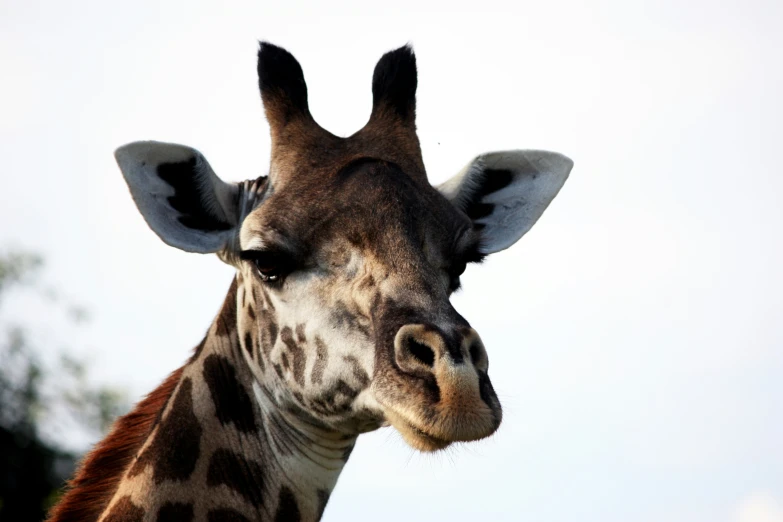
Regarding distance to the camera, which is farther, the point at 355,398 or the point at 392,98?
the point at 392,98

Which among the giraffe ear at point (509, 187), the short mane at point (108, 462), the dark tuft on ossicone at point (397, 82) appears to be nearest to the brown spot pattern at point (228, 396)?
the short mane at point (108, 462)

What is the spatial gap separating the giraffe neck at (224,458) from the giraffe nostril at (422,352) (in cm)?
128

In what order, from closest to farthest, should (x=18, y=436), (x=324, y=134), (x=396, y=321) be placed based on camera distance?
(x=396, y=321) < (x=324, y=134) < (x=18, y=436)

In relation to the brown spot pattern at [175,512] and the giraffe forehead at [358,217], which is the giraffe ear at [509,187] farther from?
the brown spot pattern at [175,512]

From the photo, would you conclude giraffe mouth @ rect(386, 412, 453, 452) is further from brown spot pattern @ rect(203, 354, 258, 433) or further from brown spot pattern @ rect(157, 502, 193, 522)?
brown spot pattern @ rect(157, 502, 193, 522)

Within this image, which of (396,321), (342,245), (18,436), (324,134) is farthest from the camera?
(18,436)

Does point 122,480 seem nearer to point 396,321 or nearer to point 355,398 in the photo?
point 355,398

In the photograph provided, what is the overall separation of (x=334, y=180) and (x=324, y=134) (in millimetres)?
762

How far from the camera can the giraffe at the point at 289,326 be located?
22.2 feet

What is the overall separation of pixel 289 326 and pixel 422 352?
1198 millimetres

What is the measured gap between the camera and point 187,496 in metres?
7.11

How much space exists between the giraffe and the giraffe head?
0.04 feet

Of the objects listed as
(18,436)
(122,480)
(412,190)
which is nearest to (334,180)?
(412,190)

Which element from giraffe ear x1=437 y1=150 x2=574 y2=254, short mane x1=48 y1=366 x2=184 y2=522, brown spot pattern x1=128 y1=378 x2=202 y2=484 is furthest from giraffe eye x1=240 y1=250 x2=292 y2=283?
giraffe ear x1=437 y1=150 x2=574 y2=254
